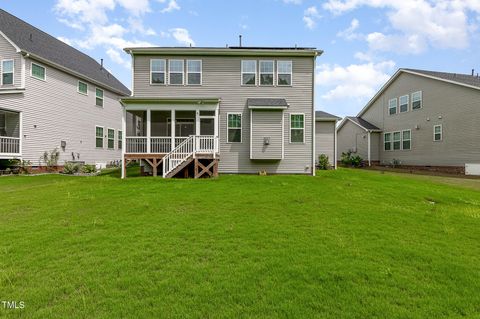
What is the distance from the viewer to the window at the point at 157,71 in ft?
49.4

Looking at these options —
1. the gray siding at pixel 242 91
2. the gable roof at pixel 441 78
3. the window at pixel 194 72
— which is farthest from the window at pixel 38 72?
the gable roof at pixel 441 78

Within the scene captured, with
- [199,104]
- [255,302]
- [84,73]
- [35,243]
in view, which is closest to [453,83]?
[199,104]

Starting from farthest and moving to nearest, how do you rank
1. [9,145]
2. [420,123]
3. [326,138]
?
[420,123]
[326,138]
[9,145]

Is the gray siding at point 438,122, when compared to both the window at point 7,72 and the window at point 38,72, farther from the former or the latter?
the window at point 7,72

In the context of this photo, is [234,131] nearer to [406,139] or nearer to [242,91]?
[242,91]

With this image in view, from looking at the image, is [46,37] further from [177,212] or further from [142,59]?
[177,212]

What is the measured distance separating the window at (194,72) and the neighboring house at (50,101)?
8.72m

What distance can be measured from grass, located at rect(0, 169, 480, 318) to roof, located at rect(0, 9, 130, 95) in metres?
12.9

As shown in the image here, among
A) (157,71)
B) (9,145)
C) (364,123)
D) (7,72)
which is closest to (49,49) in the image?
(7,72)

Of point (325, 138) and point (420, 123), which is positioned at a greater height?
point (420, 123)

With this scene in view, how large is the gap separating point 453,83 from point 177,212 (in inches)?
799

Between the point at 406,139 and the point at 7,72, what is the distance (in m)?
27.2

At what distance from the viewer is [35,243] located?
4.77 meters

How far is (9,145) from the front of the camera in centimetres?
1487
